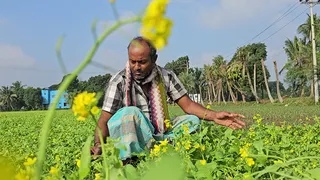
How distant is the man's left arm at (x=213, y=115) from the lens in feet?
10.3

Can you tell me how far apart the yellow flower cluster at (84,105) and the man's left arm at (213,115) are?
237 cm

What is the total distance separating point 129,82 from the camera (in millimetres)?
3496

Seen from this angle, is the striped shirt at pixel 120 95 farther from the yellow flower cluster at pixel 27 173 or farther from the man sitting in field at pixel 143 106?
the yellow flower cluster at pixel 27 173

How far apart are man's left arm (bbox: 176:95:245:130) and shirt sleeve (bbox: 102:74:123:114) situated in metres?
0.51

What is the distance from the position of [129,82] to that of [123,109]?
0.87ft

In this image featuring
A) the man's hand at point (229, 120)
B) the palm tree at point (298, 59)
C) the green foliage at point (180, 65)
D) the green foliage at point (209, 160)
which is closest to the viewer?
the green foliage at point (209, 160)

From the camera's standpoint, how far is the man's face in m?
3.23

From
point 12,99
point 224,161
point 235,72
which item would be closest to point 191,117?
point 224,161

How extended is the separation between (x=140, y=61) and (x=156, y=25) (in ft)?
9.54

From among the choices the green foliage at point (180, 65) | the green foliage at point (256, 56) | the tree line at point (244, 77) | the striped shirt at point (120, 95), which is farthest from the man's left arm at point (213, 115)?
the green foliage at point (180, 65)

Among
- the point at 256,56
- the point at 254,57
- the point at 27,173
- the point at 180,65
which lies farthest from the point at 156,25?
the point at 180,65

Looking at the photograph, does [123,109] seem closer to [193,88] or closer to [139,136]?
[139,136]

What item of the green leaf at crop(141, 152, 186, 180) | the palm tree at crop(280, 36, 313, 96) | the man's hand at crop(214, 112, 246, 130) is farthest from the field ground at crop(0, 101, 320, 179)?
the palm tree at crop(280, 36, 313, 96)

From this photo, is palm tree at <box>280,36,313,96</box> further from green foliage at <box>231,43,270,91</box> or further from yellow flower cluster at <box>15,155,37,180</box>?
yellow flower cluster at <box>15,155,37,180</box>
